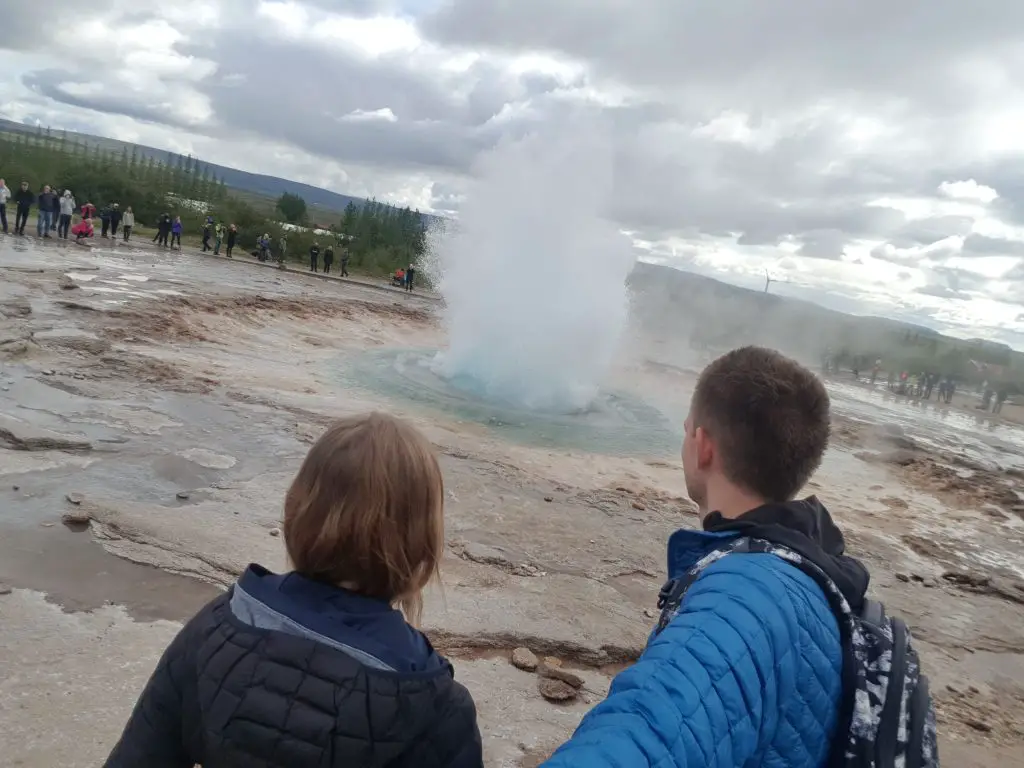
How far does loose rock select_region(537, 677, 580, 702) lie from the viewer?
3.40m

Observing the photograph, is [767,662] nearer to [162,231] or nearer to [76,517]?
[76,517]

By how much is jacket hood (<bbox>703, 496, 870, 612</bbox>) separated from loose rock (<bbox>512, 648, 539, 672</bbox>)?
2.52m

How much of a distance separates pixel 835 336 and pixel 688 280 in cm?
960

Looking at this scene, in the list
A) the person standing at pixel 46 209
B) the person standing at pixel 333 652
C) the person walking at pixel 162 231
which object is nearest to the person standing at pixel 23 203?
the person standing at pixel 46 209

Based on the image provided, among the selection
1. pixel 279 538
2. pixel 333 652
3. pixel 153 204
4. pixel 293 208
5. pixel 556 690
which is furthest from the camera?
pixel 293 208

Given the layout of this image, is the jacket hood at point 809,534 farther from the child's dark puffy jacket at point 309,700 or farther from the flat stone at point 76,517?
the flat stone at point 76,517

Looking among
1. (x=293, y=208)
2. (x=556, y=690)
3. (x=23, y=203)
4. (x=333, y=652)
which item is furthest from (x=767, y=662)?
(x=293, y=208)

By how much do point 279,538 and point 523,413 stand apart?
20.0 ft

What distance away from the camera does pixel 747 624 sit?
3.52 ft

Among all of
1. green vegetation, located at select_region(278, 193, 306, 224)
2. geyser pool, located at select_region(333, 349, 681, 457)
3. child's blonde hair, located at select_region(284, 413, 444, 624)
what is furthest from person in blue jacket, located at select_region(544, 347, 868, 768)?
green vegetation, located at select_region(278, 193, 306, 224)

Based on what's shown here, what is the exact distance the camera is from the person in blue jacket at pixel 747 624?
97 centimetres

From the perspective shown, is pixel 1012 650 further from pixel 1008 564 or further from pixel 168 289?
pixel 168 289

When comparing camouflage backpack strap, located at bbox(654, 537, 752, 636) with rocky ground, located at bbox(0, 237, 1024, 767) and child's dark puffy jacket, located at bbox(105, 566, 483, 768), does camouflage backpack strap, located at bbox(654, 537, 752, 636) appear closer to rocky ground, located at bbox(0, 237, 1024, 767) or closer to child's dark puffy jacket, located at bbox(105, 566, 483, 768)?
child's dark puffy jacket, located at bbox(105, 566, 483, 768)

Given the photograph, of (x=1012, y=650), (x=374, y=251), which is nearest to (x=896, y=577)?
(x=1012, y=650)
